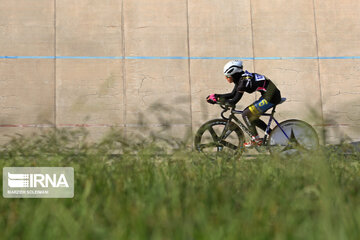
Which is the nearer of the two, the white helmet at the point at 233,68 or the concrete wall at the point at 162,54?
the white helmet at the point at 233,68

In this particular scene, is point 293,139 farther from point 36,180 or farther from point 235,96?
point 235,96

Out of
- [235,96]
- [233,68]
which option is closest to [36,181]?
[235,96]

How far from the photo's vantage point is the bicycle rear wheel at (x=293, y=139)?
281 cm

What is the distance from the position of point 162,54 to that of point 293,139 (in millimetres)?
9871

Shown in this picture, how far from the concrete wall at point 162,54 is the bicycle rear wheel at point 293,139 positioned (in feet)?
16.3

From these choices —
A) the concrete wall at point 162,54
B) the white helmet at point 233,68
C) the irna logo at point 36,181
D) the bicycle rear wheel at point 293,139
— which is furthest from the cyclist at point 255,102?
the irna logo at point 36,181

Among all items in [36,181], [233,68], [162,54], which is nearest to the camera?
[36,181]

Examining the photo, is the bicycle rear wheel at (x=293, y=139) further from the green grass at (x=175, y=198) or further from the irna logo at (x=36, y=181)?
the irna logo at (x=36, y=181)

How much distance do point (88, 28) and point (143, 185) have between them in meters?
11.5

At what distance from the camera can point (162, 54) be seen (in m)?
13.4

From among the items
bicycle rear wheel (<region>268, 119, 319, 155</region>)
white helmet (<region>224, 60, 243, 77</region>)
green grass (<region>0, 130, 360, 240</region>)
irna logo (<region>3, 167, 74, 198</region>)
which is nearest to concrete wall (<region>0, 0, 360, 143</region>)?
white helmet (<region>224, 60, 243, 77</region>)

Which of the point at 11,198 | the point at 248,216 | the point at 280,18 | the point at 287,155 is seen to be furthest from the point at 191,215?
the point at 280,18

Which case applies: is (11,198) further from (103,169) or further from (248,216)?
(248,216)

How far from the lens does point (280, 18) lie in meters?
13.9
